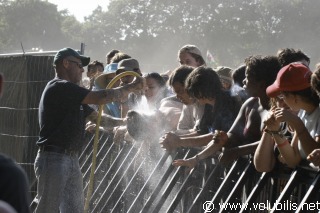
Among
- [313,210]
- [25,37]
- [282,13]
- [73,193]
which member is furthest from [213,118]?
[25,37]

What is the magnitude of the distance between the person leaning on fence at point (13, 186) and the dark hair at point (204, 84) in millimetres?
3940

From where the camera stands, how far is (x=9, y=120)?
1090 centimetres

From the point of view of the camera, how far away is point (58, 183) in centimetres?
755

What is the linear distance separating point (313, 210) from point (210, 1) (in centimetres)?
10166

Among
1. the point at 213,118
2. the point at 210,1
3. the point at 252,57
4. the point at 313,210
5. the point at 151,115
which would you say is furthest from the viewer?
the point at 210,1

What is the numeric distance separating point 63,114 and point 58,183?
64 cm

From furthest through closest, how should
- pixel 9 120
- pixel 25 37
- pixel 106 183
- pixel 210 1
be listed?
pixel 25 37 < pixel 210 1 < pixel 9 120 < pixel 106 183

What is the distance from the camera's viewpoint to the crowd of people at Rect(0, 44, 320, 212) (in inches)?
198

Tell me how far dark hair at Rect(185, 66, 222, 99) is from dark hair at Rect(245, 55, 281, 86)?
717mm

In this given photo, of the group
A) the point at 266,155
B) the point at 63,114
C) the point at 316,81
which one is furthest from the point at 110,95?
the point at 316,81

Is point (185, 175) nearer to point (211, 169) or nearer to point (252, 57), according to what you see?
point (211, 169)

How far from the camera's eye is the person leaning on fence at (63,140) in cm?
753

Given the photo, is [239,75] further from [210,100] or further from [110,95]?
[110,95]
